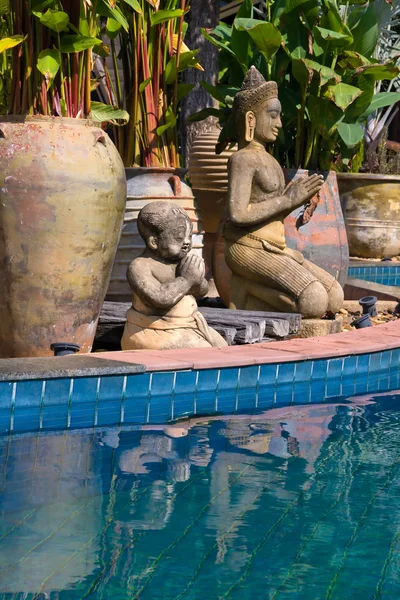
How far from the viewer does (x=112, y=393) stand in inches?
163

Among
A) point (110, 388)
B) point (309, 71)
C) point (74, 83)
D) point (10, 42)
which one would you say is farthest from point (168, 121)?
point (110, 388)

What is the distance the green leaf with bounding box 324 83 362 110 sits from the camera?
21.2 ft

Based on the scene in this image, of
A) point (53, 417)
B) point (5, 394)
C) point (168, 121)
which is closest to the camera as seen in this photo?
point (5, 394)

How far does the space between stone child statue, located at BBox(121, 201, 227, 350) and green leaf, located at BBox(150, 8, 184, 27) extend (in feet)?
5.41

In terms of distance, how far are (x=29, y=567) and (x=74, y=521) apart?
39 centimetres

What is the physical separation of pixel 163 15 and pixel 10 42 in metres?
1.68

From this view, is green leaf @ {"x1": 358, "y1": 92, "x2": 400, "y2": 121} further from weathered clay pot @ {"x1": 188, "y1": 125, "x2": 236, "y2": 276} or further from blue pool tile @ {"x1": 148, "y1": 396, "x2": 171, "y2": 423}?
blue pool tile @ {"x1": 148, "y1": 396, "x2": 171, "y2": 423}

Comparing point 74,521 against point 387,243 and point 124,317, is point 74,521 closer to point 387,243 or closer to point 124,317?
point 124,317

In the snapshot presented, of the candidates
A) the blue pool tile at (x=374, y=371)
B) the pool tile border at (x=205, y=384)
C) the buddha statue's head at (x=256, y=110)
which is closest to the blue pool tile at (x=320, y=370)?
the pool tile border at (x=205, y=384)

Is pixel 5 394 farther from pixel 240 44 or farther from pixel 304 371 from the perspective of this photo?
pixel 240 44

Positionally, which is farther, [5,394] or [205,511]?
[5,394]

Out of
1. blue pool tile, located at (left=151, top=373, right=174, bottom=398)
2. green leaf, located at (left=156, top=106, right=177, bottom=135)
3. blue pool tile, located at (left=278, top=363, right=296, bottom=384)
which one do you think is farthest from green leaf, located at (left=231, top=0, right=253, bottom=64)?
blue pool tile, located at (left=151, top=373, right=174, bottom=398)

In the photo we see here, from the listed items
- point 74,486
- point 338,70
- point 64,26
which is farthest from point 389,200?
point 74,486

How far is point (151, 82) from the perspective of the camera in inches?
261
